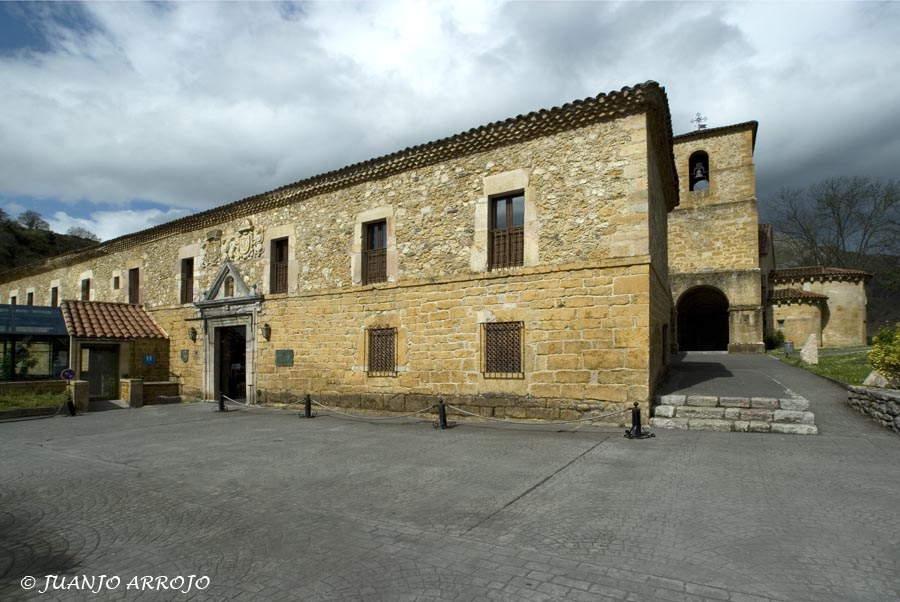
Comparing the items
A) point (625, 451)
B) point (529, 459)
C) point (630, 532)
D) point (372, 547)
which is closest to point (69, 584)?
point (372, 547)

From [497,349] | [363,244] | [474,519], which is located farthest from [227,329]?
[474,519]

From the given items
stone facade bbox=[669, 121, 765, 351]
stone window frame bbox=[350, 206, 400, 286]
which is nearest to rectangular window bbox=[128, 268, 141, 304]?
stone window frame bbox=[350, 206, 400, 286]

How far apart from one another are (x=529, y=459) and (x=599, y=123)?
6.26m

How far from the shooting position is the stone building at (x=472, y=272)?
9062 millimetres

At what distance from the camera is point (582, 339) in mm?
9172

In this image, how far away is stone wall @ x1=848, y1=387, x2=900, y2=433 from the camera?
25.0ft

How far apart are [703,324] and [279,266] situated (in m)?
26.8

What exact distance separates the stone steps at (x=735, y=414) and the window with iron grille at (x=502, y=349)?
8.51 feet

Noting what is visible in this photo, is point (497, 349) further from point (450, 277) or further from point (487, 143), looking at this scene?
point (487, 143)

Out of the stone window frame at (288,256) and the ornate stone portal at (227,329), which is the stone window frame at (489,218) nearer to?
the stone window frame at (288,256)

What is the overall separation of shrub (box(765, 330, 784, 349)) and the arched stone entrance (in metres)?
4.23

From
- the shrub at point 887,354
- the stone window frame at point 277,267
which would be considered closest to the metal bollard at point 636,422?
the shrub at point 887,354

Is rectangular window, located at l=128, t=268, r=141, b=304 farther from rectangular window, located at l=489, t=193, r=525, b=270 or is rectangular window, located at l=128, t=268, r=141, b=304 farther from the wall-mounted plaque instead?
rectangular window, located at l=489, t=193, r=525, b=270

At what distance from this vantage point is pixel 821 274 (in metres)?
26.3
